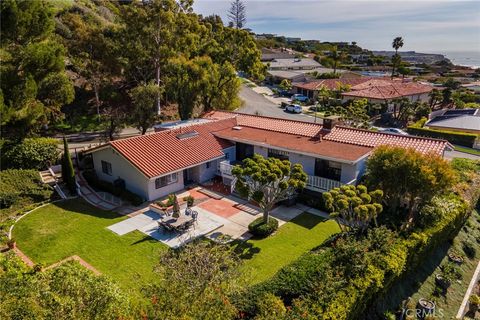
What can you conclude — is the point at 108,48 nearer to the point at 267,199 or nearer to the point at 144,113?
the point at 144,113

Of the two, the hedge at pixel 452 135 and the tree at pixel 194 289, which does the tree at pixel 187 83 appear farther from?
the tree at pixel 194 289

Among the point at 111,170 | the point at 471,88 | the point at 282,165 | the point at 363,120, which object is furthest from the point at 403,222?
the point at 471,88

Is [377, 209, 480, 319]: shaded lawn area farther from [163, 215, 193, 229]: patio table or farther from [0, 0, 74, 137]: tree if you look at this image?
[0, 0, 74, 137]: tree

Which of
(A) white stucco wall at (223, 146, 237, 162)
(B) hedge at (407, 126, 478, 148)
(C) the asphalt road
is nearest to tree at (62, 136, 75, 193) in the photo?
(A) white stucco wall at (223, 146, 237, 162)

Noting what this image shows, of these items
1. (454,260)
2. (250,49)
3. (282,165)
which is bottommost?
(454,260)

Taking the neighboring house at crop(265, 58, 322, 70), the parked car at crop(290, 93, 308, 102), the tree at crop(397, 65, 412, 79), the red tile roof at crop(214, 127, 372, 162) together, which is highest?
the neighboring house at crop(265, 58, 322, 70)

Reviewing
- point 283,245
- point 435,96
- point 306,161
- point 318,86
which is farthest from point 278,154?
point 435,96

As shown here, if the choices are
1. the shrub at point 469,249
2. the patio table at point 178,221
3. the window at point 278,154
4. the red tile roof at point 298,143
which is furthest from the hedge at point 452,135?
the patio table at point 178,221
